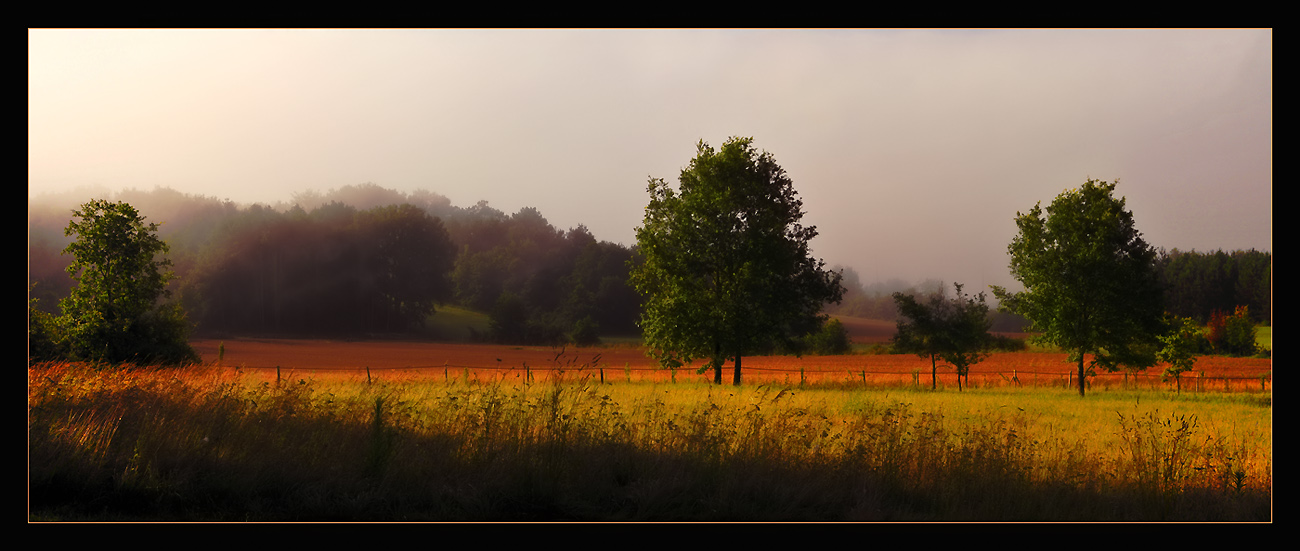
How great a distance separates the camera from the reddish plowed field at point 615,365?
32750 millimetres

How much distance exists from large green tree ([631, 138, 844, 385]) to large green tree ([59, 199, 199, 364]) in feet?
54.7

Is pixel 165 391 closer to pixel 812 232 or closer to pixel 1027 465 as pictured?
pixel 1027 465

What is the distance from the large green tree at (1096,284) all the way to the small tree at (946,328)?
9.45ft

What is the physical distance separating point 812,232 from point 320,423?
78.7 feet

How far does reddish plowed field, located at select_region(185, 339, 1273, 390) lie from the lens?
3275cm

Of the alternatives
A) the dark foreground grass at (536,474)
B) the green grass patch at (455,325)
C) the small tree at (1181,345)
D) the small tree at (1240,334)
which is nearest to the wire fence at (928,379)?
the small tree at (1181,345)

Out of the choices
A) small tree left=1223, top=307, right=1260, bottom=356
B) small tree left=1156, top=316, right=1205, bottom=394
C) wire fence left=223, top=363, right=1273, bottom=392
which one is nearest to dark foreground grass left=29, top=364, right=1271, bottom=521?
wire fence left=223, top=363, right=1273, bottom=392

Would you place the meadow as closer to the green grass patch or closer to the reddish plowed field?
the reddish plowed field

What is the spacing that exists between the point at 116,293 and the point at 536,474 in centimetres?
1929

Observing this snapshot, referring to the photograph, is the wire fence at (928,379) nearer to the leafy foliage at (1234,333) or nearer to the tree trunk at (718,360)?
the tree trunk at (718,360)

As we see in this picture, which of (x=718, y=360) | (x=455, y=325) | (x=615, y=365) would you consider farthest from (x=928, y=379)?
(x=455, y=325)

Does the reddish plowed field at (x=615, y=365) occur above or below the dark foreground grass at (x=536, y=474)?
below

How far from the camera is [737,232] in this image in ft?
94.4

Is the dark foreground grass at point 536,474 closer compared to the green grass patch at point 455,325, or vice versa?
the dark foreground grass at point 536,474
